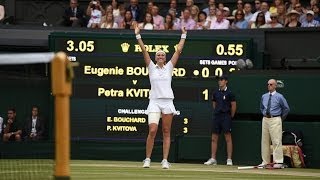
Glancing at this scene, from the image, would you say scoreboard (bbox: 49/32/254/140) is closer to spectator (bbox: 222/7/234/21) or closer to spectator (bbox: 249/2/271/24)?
spectator (bbox: 249/2/271/24)

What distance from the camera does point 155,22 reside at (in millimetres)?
20578

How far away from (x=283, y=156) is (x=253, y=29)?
335cm

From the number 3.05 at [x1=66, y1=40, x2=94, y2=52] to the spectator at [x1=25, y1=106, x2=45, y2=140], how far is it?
1.62 metres

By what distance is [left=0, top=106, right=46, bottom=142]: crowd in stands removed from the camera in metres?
18.6

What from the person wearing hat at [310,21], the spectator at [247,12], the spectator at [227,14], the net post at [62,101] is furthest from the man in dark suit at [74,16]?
the net post at [62,101]

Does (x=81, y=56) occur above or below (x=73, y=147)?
above

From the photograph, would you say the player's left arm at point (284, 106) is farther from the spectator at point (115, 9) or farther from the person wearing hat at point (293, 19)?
the spectator at point (115, 9)

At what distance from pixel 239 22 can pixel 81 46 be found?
4003 millimetres

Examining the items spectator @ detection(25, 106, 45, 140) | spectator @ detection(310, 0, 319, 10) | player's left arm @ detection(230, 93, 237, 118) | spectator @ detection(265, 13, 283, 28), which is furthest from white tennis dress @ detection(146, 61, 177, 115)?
spectator @ detection(310, 0, 319, 10)

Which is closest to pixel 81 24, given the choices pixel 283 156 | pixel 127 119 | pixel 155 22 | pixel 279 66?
pixel 155 22

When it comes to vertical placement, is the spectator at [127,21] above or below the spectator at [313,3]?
below

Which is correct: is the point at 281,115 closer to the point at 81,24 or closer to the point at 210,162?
the point at 210,162

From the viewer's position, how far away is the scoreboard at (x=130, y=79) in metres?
18.1

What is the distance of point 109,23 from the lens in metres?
20.5
